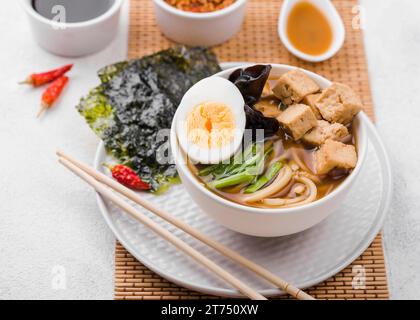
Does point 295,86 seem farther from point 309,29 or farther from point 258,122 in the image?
point 309,29

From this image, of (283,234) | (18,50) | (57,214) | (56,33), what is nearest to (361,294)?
(283,234)

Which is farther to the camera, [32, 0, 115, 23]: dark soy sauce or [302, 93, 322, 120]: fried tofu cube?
[32, 0, 115, 23]: dark soy sauce

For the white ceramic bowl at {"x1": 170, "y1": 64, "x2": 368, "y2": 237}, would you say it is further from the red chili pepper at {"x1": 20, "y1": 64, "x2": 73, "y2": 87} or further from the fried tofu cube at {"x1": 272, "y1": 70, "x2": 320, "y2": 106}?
the red chili pepper at {"x1": 20, "y1": 64, "x2": 73, "y2": 87}

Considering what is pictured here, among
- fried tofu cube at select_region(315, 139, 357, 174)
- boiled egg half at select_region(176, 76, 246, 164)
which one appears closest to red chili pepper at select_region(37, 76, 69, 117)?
boiled egg half at select_region(176, 76, 246, 164)

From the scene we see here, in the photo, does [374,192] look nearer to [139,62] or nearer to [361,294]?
[361,294]

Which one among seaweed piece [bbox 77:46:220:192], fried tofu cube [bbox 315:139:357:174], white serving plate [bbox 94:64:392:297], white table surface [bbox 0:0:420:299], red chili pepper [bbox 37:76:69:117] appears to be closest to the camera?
fried tofu cube [bbox 315:139:357:174]
